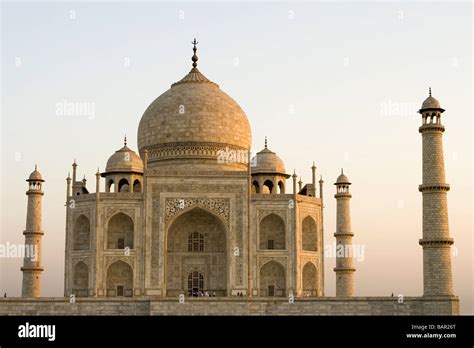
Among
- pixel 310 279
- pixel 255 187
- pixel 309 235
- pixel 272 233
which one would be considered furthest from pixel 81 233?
pixel 310 279

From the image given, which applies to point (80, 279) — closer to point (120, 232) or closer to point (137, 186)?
point (120, 232)

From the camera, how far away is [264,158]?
3700 centimetres

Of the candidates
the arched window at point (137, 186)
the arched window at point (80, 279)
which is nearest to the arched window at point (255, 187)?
the arched window at point (137, 186)

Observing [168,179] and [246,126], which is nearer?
[168,179]

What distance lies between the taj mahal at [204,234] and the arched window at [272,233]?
0.13 ft

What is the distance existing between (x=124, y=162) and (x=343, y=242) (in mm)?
9808

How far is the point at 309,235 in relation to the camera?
117 ft

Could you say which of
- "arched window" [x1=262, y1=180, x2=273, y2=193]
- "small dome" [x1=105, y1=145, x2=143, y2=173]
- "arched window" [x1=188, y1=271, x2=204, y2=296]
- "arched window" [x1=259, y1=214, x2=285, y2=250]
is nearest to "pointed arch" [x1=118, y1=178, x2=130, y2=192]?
"small dome" [x1=105, y1=145, x2=143, y2=173]

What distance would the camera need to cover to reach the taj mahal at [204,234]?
3019 centimetres

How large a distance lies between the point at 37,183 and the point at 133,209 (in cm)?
555

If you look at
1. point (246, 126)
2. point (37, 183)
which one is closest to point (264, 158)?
point (246, 126)

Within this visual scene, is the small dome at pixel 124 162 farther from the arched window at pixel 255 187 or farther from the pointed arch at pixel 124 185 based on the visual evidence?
the arched window at pixel 255 187
